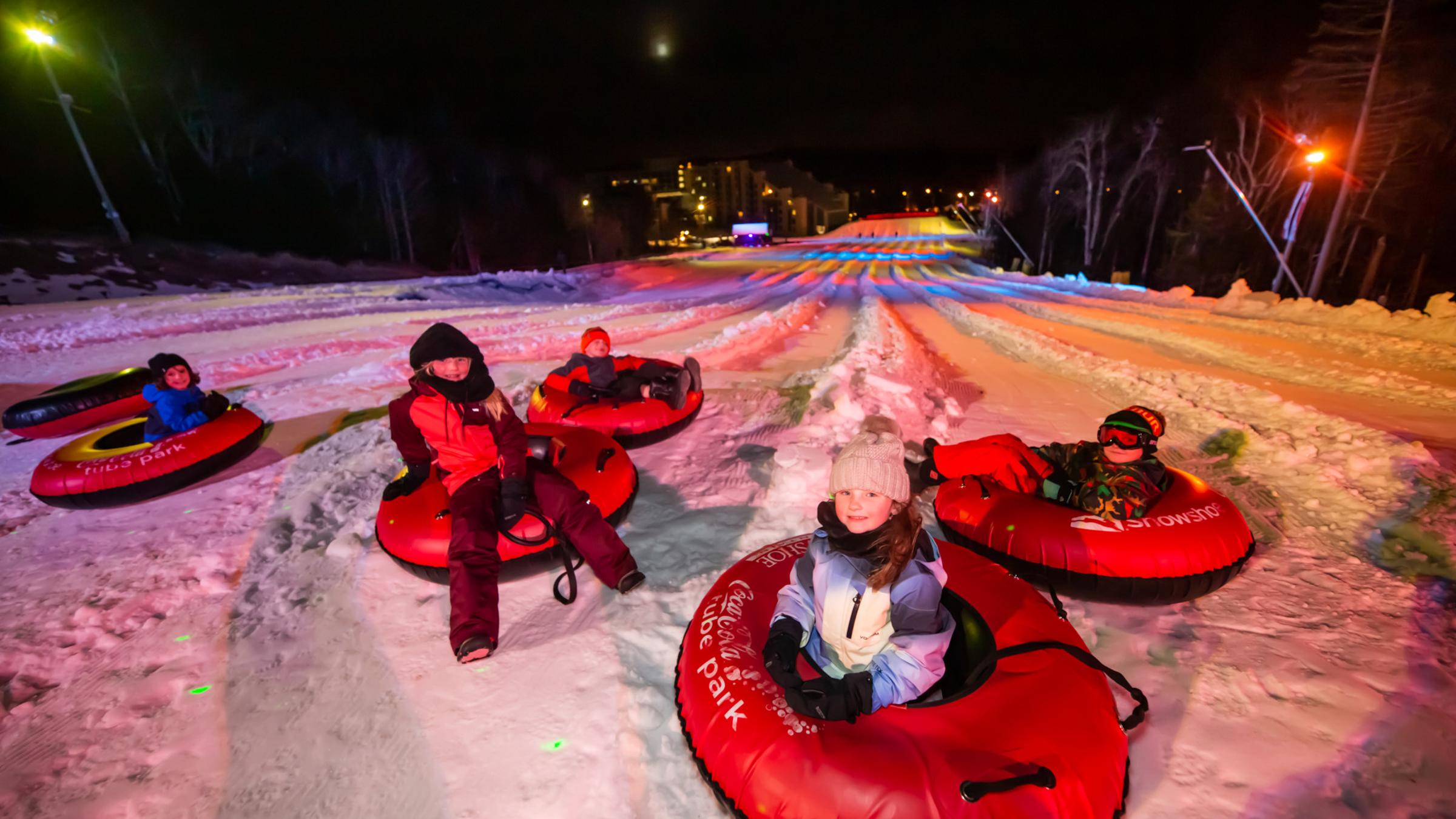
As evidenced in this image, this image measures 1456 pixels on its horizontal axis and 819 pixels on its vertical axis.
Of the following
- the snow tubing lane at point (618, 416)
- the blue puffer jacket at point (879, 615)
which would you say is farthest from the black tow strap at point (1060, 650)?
the snow tubing lane at point (618, 416)

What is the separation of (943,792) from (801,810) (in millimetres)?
497

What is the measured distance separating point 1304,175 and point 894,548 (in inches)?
1182

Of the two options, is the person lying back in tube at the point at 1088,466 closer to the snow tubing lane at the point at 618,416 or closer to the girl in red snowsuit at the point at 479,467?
the girl in red snowsuit at the point at 479,467

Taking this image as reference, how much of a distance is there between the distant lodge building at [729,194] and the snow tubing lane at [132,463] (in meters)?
62.6

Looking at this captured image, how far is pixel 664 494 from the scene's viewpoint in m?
5.08

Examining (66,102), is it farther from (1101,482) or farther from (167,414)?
(1101,482)

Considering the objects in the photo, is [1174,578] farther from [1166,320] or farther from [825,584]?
[1166,320]

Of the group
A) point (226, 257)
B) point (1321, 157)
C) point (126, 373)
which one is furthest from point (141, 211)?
point (1321, 157)

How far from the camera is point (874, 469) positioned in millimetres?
2180

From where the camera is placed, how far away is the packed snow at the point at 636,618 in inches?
101

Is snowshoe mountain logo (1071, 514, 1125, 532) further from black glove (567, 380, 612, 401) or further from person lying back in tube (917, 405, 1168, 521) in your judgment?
black glove (567, 380, 612, 401)

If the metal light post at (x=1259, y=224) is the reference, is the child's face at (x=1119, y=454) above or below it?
below

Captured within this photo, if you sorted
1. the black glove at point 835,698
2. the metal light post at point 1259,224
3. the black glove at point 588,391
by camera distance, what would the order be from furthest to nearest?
the metal light post at point 1259,224 → the black glove at point 588,391 → the black glove at point 835,698

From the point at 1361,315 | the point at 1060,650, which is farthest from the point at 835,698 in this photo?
the point at 1361,315
